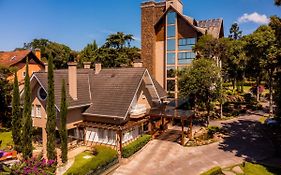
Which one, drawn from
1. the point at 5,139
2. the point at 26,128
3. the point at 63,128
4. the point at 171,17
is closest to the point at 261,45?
the point at 171,17

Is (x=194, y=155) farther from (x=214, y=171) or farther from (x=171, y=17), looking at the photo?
(x=171, y=17)

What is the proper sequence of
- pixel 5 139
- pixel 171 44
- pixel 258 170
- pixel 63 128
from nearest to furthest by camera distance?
pixel 258 170
pixel 63 128
pixel 5 139
pixel 171 44

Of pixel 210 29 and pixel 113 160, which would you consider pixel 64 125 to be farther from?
pixel 210 29

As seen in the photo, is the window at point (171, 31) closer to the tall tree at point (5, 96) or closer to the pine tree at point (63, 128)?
the tall tree at point (5, 96)

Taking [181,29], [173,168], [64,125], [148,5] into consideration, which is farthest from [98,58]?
[173,168]

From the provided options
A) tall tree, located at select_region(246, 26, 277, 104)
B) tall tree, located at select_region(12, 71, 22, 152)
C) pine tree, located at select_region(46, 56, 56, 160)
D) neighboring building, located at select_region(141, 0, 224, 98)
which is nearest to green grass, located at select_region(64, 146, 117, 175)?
pine tree, located at select_region(46, 56, 56, 160)

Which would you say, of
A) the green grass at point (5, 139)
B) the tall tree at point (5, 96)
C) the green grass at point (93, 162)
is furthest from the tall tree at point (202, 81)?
the tall tree at point (5, 96)
